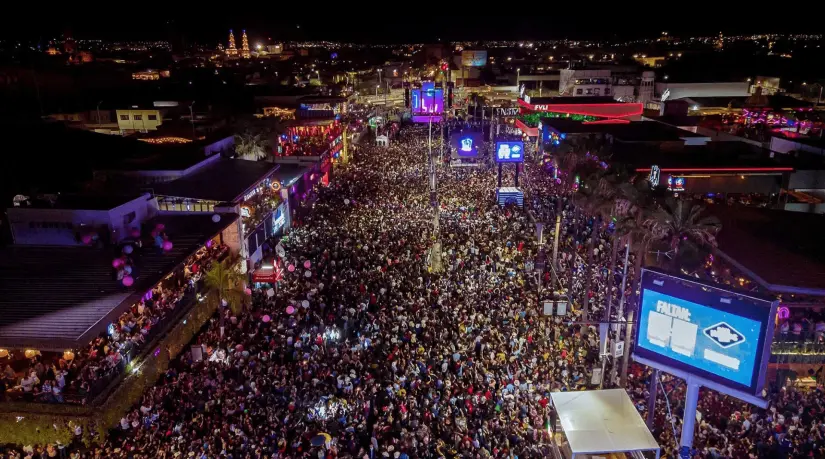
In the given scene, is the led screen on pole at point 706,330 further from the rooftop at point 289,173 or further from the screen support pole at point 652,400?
the rooftop at point 289,173

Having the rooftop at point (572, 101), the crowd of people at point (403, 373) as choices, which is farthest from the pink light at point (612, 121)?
the crowd of people at point (403, 373)

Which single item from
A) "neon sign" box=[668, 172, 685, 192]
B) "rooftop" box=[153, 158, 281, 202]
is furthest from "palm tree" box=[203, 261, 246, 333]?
"neon sign" box=[668, 172, 685, 192]

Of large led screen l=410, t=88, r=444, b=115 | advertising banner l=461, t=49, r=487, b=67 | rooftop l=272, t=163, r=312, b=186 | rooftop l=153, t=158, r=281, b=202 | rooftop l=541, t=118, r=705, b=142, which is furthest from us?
advertising banner l=461, t=49, r=487, b=67

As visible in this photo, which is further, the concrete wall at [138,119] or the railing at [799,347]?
the concrete wall at [138,119]

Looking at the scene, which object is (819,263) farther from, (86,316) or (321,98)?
(321,98)

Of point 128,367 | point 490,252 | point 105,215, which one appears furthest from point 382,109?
point 128,367

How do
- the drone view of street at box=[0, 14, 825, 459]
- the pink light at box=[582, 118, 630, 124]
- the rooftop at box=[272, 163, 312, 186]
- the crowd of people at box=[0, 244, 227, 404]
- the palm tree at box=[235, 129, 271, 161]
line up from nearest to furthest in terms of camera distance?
the drone view of street at box=[0, 14, 825, 459] → the crowd of people at box=[0, 244, 227, 404] → the rooftop at box=[272, 163, 312, 186] → the palm tree at box=[235, 129, 271, 161] → the pink light at box=[582, 118, 630, 124]

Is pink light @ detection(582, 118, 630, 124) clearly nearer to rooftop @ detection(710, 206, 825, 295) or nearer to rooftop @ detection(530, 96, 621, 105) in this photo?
rooftop @ detection(530, 96, 621, 105)
